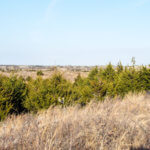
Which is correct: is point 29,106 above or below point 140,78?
below

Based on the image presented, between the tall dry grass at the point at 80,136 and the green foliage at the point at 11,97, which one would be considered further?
the green foliage at the point at 11,97

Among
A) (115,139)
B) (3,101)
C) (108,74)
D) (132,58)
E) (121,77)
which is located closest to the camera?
(115,139)

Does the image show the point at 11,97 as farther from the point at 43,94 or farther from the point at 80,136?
the point at 80,136

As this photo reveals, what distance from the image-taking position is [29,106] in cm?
774

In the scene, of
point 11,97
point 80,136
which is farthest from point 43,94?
point 80,136

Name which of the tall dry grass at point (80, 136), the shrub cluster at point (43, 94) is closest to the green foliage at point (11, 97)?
the shrub cluster at point (43, 94)

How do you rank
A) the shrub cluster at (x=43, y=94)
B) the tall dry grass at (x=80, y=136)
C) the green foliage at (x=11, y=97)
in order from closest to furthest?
the tall dry grass at (x=80, y=136) < the green foliage at (x=11, y=97) < the shrub cluster at (x=43, y=94)

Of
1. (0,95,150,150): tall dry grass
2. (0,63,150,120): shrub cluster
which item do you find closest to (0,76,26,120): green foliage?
(0,63,150,120): shrub cluster

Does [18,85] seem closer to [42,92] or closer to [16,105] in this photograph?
[16,105]

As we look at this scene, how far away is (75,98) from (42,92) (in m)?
1.68

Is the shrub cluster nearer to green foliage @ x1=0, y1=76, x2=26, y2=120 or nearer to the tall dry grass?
green foliage @ x1=0, y1=76, x2=26, y2=120

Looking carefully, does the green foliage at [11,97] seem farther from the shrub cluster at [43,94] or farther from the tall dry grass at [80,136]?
the tall dry grass at [80,136]

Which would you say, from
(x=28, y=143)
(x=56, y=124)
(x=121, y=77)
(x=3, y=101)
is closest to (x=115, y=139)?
(x=56, y=124)

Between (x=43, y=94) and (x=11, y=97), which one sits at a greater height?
(x=43, y=94)
